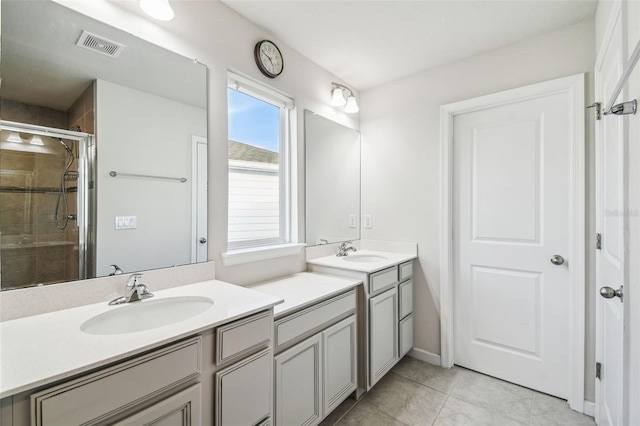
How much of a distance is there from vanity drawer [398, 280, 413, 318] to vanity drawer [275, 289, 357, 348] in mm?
599

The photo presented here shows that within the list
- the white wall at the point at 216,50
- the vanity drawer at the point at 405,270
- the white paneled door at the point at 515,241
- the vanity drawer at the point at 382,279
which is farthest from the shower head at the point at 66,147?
the white paneled door at the point at 515,241

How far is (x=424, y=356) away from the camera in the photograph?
2.45 metres

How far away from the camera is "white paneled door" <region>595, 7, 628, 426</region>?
122 centimetres

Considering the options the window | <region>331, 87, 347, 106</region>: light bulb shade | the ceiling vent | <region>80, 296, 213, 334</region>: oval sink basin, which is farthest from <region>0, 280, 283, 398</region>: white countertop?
<region>331, 87, 347, 106</region>: light bulb shade

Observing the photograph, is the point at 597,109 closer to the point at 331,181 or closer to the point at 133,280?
the point at 331,181

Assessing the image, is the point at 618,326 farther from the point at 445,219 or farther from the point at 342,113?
the point at 342,113

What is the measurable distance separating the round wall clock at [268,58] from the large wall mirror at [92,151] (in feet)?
1.41

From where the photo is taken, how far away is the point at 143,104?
1.41m

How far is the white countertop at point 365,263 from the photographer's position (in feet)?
6.50

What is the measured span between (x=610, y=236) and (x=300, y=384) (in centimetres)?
172

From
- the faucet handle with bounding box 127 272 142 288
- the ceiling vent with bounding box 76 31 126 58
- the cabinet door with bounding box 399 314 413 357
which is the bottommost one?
the cabinet door with bounding box 399 314 413 357

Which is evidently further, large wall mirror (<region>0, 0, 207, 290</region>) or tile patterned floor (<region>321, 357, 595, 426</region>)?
tile patterned floor (<region>321, 357, 595, 426</region>)

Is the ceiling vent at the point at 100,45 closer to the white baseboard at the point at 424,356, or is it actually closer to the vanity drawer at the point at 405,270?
the vanity drawer at the point at 405,270

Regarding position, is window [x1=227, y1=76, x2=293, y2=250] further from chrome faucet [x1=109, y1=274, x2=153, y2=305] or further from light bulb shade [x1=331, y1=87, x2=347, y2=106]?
chrome faucet [x1=109, y1=274, x2=153, y2=305]
